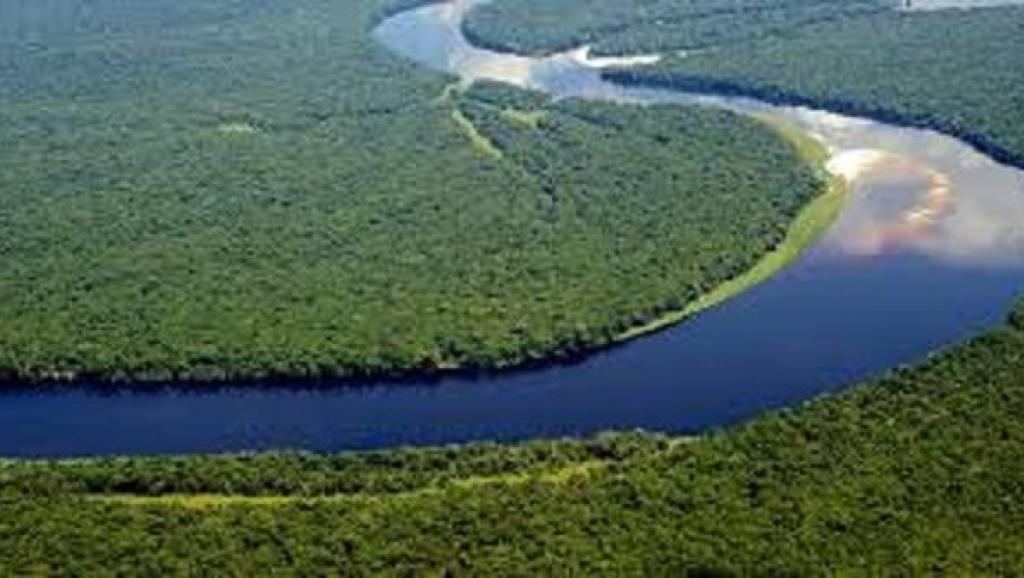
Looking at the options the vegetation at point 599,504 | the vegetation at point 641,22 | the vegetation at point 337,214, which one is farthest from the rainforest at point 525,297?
the vegetation at point 641,22

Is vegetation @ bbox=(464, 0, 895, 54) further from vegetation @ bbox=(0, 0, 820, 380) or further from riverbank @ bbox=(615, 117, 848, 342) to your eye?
riverbank @ bbox=(615, 117, 848, 342)

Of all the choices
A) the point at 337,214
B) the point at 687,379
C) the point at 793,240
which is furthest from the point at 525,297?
the point at 337,214

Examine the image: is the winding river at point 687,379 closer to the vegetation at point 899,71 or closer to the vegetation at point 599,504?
the vegetation at point 599,504

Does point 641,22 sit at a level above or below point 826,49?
below

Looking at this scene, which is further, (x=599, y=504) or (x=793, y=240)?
(x=793, y=240)

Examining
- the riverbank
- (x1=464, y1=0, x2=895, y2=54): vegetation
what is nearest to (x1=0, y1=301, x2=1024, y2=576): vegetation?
the riverbank

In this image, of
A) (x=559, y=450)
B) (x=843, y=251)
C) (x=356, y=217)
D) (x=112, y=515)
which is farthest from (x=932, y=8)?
(x=112, y=515)

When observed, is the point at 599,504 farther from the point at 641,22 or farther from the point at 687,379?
the point at 641,22
